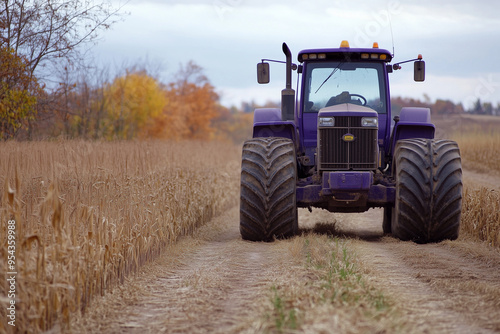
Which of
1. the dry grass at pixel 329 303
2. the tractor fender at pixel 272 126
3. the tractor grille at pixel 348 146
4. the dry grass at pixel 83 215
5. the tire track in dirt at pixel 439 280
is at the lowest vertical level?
the tire track in dirt at pixel 439 280

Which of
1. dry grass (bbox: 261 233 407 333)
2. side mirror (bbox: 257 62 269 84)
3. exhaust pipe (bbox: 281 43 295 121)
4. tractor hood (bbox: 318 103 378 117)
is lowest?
dry grass (bbox: 261 233 407 333)

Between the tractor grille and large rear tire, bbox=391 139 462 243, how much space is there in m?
0.46

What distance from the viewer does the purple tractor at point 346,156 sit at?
794 centimetres

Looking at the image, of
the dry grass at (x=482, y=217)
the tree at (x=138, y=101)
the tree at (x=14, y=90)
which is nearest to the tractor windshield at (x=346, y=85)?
the dry grass at (x=482, y=217)

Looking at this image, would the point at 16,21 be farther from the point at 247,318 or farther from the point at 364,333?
the point at 364,333

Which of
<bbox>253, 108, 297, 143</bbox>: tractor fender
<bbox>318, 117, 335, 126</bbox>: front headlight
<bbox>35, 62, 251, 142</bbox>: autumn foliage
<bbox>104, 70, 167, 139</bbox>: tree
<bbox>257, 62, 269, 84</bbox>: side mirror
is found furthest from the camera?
<bbox>104, 70, 167, 139</bbox>: tree

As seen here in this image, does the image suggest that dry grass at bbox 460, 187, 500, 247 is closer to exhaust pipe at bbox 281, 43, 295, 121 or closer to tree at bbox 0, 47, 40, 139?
exhaust pipe at bbox 281, 43, 295, 121

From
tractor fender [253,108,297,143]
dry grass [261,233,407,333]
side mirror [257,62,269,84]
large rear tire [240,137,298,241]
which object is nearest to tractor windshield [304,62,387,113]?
tractor fender [253,108,297,143]

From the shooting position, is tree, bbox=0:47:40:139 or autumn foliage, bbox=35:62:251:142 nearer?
tree, bbox=0:47:40:139

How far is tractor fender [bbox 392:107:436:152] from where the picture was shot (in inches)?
346

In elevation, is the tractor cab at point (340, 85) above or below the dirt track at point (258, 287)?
above

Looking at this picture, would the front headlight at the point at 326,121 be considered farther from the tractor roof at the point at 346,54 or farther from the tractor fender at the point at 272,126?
the tractor roof at the point at 346,54

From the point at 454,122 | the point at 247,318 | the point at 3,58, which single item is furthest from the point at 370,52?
the point at 454,122

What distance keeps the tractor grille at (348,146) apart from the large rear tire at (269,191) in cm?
50
